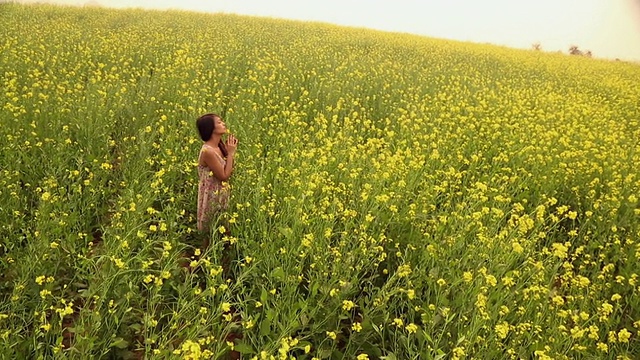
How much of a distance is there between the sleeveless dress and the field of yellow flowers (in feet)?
0.42

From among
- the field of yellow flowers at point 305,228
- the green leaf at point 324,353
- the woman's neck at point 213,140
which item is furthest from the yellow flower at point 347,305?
the woman's neck at point 213,140

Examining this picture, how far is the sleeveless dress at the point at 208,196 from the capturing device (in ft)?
12.0

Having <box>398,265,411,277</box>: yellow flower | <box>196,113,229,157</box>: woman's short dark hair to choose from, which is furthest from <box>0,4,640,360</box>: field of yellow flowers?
<box>196,113,229,157</box>: woman's short dark hair

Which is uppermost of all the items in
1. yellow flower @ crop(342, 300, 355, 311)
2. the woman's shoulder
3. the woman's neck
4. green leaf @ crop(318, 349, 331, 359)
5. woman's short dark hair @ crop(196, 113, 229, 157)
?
woman's short dark hair @ crop(196, 113, 229, 157)

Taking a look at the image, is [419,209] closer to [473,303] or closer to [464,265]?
[464,265]

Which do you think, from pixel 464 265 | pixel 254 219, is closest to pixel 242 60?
pixel 254 219

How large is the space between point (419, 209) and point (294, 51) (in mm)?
7782

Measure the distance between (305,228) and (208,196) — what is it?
0.82m

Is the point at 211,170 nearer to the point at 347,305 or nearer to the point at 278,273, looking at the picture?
the point at 278,273

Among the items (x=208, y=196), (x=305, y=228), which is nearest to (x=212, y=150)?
(x=208, y=196)

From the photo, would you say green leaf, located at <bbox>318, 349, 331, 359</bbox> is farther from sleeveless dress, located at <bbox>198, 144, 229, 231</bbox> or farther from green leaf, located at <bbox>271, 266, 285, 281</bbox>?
sleeveless dress, located at <bbox>198, 144, 229, 231</bbox>

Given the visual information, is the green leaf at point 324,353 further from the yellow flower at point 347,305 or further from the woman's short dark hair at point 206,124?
the woman's short dark hair at point 206,124

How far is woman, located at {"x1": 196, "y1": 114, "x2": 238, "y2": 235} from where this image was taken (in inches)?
143

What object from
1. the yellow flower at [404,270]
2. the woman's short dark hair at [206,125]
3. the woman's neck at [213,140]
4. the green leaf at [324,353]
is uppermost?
the woman's short dark hair at [206,125]
